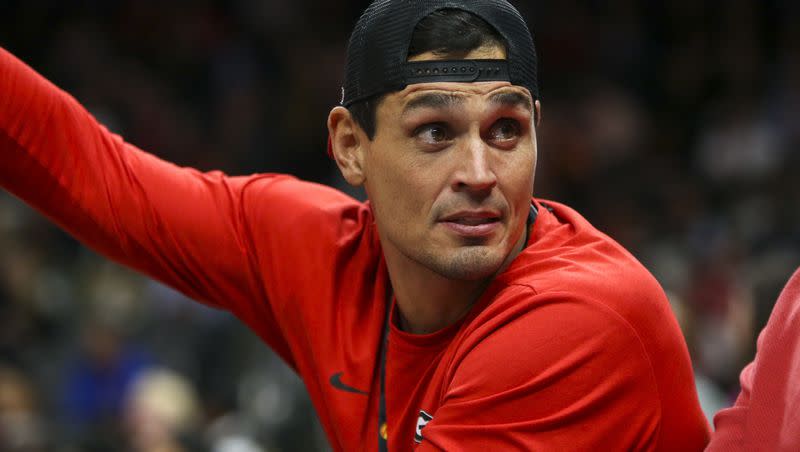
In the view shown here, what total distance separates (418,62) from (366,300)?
0.65m

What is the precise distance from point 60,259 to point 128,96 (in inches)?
57.7

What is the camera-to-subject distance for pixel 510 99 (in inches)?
94.0

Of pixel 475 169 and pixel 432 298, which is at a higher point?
pixel 475 169

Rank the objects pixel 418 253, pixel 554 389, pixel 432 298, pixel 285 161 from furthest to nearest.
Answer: pixel 285 161
pixel 432 298
pixel 418 253
pixel 554 389

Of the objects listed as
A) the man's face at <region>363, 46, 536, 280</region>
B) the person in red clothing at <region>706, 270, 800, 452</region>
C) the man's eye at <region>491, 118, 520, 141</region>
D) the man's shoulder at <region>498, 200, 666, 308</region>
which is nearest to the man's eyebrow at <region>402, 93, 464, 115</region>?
the man's face at <region>363, 46, 536, 280</region>

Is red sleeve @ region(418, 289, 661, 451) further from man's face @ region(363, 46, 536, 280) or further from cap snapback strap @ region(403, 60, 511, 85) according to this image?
cap snapback strap @ region(403, 60, 511, 85)

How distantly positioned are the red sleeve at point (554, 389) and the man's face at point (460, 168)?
0.67 feet

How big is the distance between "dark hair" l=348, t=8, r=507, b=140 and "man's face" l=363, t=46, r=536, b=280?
36 millimetres

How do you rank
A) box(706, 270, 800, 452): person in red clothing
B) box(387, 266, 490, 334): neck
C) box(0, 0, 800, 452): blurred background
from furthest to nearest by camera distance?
box(0, 0, 800, 452): blurred background, box(387, 266, 490, 334): neck, box(706, 270, 800, 452): person in red clothing

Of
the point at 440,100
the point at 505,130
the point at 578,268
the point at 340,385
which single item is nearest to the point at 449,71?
the point at 440,100

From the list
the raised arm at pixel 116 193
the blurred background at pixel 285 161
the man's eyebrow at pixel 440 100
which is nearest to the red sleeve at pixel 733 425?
the man's eyebrow at pixel 440 100

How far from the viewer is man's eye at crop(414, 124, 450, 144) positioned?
239 cm

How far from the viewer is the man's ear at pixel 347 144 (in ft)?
8.58

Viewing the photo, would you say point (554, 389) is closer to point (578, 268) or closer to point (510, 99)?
point (578, 268)
